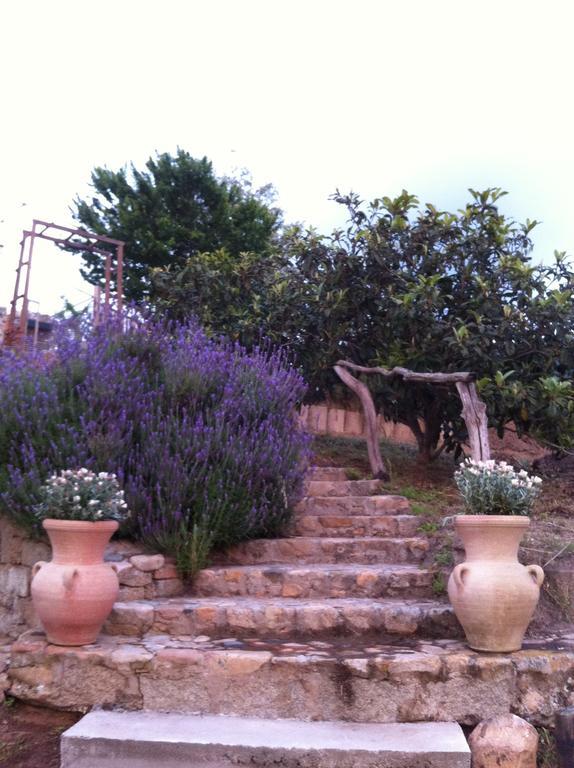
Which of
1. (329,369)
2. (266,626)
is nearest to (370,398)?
(329,369)

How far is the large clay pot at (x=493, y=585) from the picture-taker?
3188mm

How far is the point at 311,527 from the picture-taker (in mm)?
5109

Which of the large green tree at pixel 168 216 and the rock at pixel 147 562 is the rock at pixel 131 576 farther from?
the large green tree at pixel 168 216

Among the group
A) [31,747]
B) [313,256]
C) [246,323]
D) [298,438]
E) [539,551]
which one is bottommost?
[31,747]

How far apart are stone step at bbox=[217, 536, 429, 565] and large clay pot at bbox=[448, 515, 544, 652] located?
4.15 feet

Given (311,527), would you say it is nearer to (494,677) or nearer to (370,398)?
(370,398)

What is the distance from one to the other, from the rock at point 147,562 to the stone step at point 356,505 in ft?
4.79

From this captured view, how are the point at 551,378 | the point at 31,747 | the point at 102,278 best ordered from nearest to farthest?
the point at 31,747, the point at 551,378, the point at 102,278

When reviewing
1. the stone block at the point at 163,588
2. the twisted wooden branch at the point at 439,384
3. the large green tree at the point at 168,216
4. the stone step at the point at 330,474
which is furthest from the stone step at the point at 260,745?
the large green tree at the point at 168,216

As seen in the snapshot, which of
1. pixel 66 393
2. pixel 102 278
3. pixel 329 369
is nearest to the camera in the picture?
pixel 66 393

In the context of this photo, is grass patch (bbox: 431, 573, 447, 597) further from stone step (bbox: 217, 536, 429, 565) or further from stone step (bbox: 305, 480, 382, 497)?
stone step (bbox: 305, 480, 382, 497)

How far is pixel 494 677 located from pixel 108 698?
167cm

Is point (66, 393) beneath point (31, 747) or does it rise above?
above

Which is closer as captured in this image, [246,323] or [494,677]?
[494,677]
